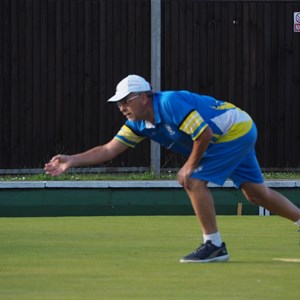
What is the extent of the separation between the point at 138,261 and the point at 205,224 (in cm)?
48

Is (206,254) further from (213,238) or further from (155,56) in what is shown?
(155,56)

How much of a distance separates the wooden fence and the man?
7.17 metres

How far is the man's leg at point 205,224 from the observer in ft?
25.7

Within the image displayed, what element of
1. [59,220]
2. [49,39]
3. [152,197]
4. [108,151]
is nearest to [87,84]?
[49,39]

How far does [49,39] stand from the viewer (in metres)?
15.3

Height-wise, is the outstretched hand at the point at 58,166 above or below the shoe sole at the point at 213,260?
above

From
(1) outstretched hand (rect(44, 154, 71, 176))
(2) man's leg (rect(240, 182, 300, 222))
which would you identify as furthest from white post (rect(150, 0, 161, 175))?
(1) outstretched hand (rect(44, 154, 71, 176))

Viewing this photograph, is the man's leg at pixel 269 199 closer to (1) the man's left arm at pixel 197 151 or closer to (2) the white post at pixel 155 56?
(1) the man's left arm at pixel 197 151

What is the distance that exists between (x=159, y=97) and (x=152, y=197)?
217 inches

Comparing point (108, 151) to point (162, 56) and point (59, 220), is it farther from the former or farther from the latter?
point (162, 56)

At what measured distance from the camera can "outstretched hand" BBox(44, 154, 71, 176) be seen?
803 cm

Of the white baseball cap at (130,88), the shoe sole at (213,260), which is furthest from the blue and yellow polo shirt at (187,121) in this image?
the shoe sole at (213,260)

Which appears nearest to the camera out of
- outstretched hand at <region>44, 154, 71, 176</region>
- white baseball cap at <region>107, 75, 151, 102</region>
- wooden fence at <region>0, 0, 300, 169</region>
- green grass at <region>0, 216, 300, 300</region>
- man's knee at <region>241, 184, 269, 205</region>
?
green grass at <region>0, 216, 300, 300</region>

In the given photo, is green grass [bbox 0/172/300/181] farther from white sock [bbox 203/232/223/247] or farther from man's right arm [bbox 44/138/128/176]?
white sock [bbox 203/232/223/247]
